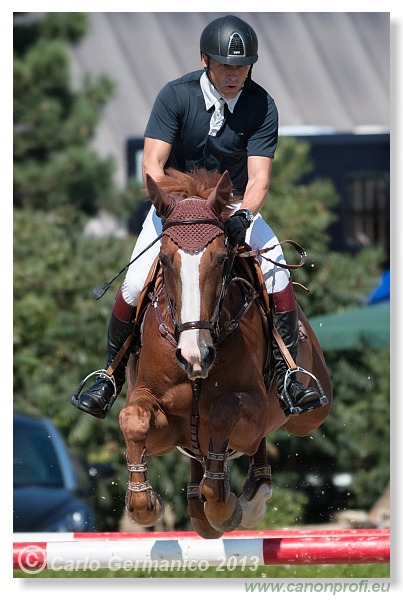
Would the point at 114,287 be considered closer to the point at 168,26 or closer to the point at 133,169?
the point at 133,169

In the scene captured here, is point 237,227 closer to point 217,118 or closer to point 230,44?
point 217,118

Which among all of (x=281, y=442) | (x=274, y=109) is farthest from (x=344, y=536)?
(x=281, y=442)

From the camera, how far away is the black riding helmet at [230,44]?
19.6 feet

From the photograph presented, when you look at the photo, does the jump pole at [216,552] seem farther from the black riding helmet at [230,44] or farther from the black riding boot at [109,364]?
the black riding helmet at [230,44]

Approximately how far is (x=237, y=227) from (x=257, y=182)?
0.63 metres

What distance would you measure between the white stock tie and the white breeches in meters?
0.54

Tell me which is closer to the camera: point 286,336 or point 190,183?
point 190,183

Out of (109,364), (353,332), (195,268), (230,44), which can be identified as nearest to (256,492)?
(109,364)

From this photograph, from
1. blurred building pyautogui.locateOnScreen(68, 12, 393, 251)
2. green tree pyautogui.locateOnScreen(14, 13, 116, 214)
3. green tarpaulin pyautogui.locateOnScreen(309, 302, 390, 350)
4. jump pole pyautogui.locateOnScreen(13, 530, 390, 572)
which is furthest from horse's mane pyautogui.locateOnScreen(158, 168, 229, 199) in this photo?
blurred building pyautogui.locateOnScreen(68, 12, 393, 251)

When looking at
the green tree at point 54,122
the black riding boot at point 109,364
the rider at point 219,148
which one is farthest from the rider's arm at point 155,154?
the green tree at point 54,122

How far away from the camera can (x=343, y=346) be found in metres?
11.0

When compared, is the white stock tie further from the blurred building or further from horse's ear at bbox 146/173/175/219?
the blurred building

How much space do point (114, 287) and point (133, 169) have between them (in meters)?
5.13

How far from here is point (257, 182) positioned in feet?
20.3
